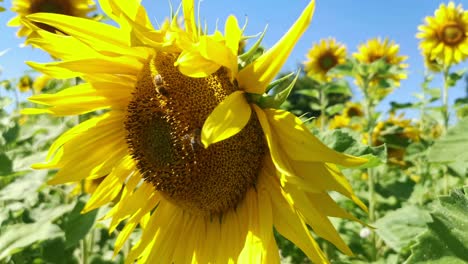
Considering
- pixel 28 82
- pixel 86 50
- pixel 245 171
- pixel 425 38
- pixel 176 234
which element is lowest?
pixel 28 82

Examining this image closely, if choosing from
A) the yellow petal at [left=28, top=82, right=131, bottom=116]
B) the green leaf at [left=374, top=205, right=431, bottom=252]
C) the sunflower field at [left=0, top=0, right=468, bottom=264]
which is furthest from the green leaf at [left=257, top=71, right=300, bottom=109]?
the green leaf at [left=374, top=205, right=431, bottom=252]

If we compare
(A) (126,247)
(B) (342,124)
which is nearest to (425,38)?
(B) (342,124)

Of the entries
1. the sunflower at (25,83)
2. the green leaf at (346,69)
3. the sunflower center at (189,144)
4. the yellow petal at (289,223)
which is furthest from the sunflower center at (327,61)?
the sunflower at (25,83)

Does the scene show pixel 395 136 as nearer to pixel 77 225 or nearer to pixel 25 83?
pixel 77 225

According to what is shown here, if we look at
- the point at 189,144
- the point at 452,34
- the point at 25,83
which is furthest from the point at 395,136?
the point at 25,83

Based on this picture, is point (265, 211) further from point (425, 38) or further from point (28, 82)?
point (28, 82)

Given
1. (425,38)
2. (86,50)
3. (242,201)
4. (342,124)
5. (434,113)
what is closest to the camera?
A: (242,201)

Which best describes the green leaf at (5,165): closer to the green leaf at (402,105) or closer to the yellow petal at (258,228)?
the yellow petal at (258,228)
